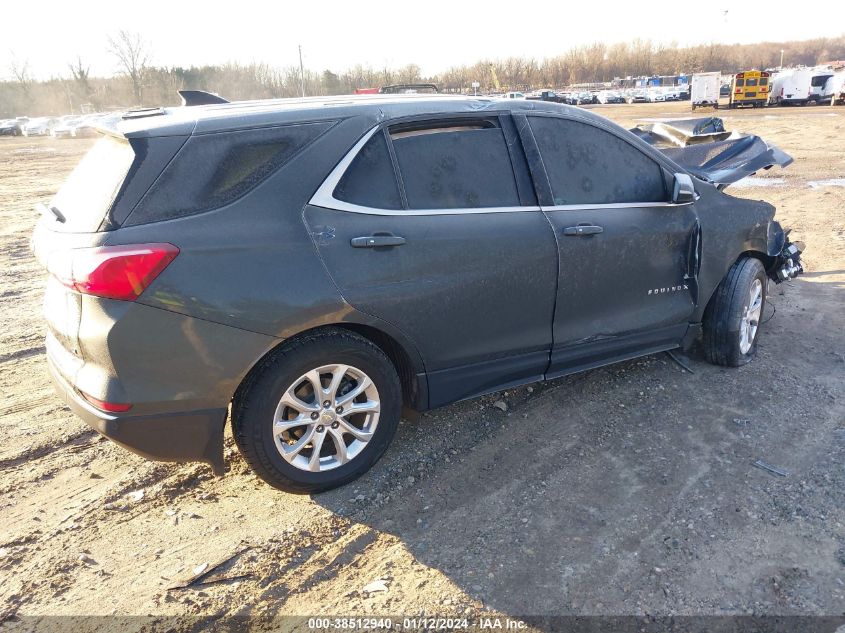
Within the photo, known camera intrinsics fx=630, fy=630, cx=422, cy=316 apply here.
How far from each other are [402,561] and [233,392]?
1.07 meters

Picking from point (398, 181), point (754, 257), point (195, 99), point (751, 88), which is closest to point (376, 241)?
point (398, 181)

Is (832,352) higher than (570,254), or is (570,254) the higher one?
(570,254)

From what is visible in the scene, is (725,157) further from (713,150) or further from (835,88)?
(835,88)

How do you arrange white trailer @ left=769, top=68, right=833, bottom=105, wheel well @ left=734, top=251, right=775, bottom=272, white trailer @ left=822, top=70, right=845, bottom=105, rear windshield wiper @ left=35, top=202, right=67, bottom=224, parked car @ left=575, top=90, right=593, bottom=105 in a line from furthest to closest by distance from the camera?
parked car @ left=575, top=90, right=593, bottom=105 < white trailer @ left=769, top=68, right=833, bottom=105 < white trailer @ left=822, top=70, right=845, bottom=105 < wheel well @ left=734, top=251, right=775, bottom=272 < rear windshield wiper @ left=35, top=202, right=67, bottom=224

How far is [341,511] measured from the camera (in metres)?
3.12

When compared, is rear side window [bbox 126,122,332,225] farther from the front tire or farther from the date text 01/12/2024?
the date text 01/12/2024

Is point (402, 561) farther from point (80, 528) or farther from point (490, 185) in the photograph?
point (490, 185)

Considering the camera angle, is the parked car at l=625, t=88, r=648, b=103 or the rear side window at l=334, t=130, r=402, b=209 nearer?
the rear side window at l=334, t=130, r=402, b=209

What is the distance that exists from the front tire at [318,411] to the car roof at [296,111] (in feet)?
3.42

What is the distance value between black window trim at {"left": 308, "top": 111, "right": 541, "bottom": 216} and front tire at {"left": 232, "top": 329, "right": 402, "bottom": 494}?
61 centimetres

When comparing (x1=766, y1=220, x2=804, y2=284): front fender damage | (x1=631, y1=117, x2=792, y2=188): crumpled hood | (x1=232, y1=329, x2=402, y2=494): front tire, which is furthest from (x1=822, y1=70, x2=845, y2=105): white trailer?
(x1=232, y1=329, x2=402, y2=494): front tire

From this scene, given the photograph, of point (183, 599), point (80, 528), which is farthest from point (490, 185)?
point (80, 528)

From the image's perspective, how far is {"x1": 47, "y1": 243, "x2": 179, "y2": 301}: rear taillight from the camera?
8.36ft

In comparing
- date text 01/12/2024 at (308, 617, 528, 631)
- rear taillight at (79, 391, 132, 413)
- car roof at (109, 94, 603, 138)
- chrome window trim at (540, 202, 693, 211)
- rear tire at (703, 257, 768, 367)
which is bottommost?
date text 01/12/2024 at (308, 617, 528, 631)
